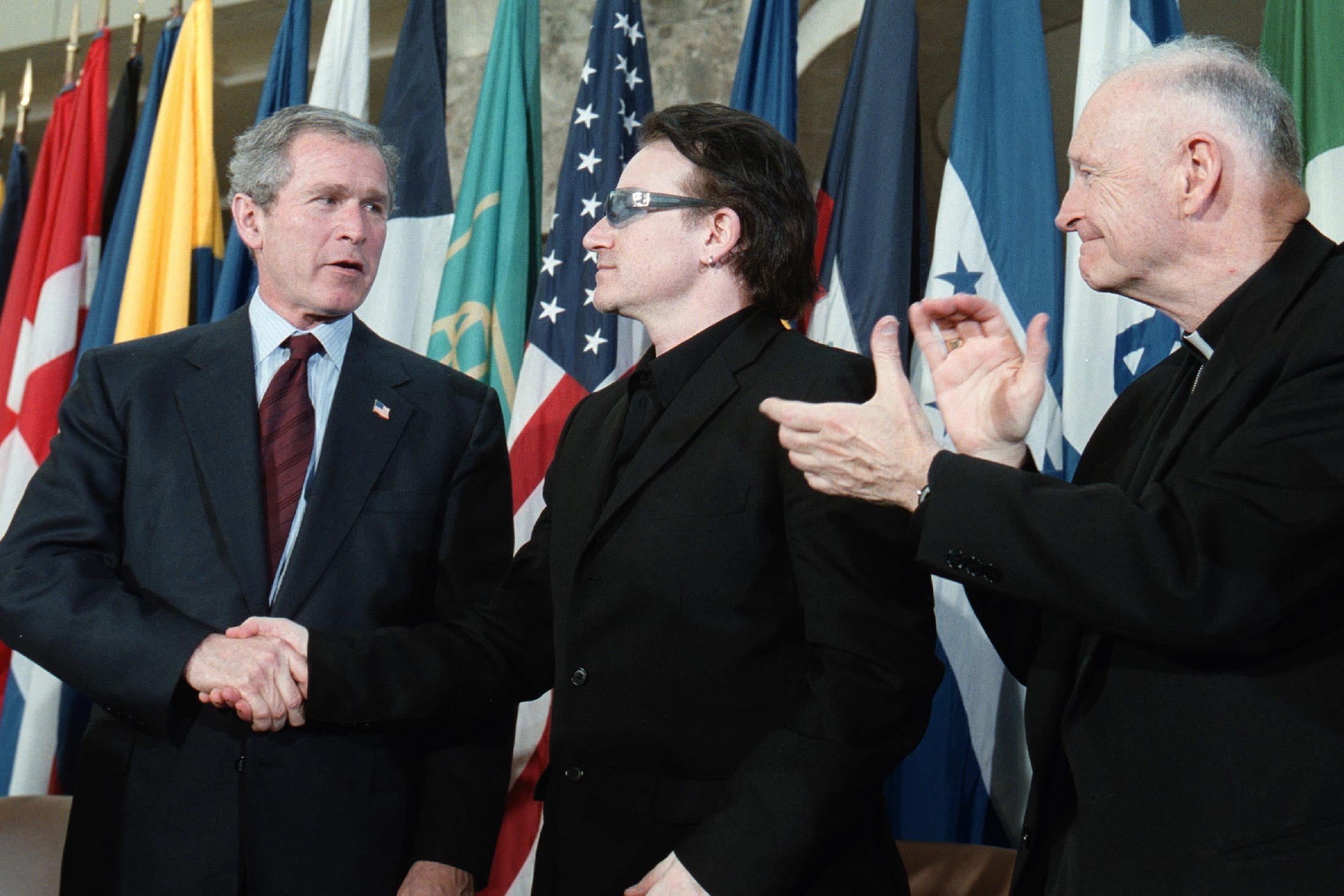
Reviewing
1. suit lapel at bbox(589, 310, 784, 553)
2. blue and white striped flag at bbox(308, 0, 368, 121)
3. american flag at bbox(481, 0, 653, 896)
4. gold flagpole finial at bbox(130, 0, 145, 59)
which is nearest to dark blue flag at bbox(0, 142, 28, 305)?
gold flagpole finial at bbox(130, 0, 145, 59)

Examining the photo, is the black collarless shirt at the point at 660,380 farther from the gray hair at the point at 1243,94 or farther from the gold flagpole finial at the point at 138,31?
the gold flagpole finial at the point at 138,31

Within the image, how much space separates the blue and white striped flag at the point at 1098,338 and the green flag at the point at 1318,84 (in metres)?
0.29

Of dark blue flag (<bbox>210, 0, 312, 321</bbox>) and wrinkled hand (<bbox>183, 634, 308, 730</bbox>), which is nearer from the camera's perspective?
wrinkled hand (<bbox>183, 634, 308, 730</bbox>)

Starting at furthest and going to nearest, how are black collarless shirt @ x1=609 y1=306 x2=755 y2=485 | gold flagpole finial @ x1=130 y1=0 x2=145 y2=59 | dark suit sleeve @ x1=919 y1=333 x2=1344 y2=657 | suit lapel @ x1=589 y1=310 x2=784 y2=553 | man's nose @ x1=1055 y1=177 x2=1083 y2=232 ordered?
gold flagpole finial @ x1=130 y1=0 x2=145 y2=59
black collarless shirt @ x1=609 y1=306 x2=755 y2=485
suit lapel @ x1=589 y1=310 x2=784 y2=553
man's nose @ x1=1055 y1=177 x2=1083 y2=232
dark suit sleeve @ x1=919 y1=333 x2=1344 y2=657

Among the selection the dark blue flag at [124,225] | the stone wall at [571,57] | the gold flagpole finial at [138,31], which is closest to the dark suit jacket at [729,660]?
the stone wall at [571,57]

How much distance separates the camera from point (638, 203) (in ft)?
6.95

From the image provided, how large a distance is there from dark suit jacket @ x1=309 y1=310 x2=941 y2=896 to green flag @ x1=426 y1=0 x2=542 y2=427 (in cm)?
177

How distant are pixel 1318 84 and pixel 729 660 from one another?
217cm

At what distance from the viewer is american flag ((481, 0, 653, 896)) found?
3309 millimetres

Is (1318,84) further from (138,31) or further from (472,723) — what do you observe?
(138,31)

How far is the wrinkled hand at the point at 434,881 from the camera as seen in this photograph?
6.88ft

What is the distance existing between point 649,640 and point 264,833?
2.43ft

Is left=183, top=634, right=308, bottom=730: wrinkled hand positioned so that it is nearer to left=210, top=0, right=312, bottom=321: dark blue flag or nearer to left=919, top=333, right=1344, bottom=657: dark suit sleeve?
left=919, top=333, right=1344, bottom=657: dark suit sleeve

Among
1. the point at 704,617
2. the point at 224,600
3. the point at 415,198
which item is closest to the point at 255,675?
the point at 224,600
